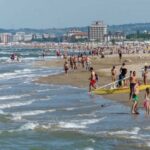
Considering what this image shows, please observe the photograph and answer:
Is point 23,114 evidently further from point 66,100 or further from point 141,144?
point 141,144

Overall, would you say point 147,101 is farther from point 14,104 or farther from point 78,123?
point 14,104

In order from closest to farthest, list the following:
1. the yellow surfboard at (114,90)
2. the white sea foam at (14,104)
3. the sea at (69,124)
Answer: the sea at (69,124), the white sea foam at (14,104), the yellow surfboard at (114,90)

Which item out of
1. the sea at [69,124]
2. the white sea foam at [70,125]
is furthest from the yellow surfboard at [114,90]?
the white sea foam at [70,125]

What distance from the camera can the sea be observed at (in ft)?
51.2

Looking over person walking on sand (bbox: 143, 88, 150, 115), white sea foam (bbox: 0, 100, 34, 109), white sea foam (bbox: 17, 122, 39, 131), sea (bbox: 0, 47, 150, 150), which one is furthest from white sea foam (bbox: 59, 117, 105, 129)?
white sea foam (bbox: 0, 100, 34, 109)

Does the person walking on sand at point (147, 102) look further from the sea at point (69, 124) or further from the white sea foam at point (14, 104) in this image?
the white sea foam at point (14, 104)

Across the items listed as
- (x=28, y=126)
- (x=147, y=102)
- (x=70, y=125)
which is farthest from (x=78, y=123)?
(x=147, y=102)

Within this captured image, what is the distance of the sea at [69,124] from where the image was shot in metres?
15.6

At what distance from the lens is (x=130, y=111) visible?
21.4 metres

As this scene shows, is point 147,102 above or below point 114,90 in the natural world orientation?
above

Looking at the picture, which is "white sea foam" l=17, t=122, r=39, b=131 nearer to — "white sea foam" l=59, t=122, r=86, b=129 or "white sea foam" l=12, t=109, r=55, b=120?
"white sea foam" l=59, t=122, r=86, b=129

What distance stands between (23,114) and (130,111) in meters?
3.99

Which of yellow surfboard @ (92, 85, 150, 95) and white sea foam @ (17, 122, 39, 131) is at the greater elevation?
yellow surfboard @ (92, 85, 150, 95)

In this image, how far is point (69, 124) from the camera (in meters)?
18.8
